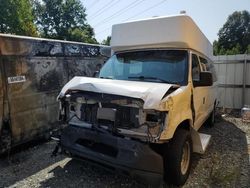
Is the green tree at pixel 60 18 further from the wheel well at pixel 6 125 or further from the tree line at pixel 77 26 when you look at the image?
the wheel well at pixel 6 125

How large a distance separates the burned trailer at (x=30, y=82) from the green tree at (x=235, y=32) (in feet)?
155

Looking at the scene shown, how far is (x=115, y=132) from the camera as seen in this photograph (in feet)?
13.4

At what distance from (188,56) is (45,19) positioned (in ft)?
147

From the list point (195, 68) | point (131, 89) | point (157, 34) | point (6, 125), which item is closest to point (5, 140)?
point (6, 125)

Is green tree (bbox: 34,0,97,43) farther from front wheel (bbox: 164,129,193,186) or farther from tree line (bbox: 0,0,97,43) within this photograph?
front wheel (bbox: 164,129,193,186)

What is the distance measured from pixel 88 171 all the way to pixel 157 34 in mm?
2854

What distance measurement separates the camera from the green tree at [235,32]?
50.9 metres

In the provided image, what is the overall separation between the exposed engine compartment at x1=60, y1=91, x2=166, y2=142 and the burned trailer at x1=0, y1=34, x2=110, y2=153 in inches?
70.1

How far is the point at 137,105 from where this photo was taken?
13.0ft

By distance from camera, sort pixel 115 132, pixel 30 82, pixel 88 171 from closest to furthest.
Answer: pixel 115 132, pixel 88 171, pixel 30 82

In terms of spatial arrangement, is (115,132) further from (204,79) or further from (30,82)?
(30,82)

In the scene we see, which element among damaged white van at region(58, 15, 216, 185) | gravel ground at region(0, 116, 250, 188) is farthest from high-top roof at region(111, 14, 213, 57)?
gravel ground at region(0, 116, 250, 188)

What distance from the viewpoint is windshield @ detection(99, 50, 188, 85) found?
4.84 m

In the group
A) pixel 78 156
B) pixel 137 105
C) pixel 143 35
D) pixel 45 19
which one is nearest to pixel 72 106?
pixel 78 156
